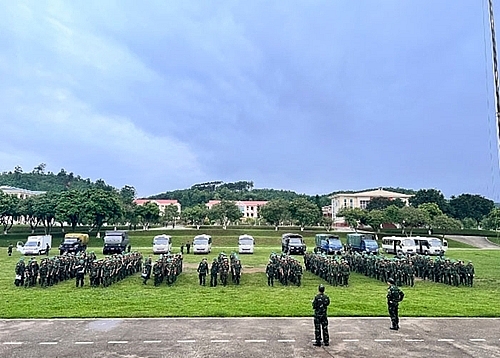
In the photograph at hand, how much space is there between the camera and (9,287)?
1597 cm

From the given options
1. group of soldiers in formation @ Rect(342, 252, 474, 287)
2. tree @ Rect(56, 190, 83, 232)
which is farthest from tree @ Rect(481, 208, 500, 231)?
tree @ Rect(56, 190, 83, 232)

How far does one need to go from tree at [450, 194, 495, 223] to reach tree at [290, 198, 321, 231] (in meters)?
34.0

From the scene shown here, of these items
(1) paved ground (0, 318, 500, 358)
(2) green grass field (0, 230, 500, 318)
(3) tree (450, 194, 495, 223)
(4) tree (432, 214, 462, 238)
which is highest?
(3) tree (450, 194, 495, 223)

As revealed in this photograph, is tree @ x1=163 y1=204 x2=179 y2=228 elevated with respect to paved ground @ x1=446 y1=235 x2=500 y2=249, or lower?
elevated

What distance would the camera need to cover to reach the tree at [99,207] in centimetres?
5041

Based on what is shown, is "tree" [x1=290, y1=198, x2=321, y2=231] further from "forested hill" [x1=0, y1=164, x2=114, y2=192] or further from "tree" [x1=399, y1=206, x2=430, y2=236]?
"forested hill" [x1=0, y1=164, x2=114, y2=192]

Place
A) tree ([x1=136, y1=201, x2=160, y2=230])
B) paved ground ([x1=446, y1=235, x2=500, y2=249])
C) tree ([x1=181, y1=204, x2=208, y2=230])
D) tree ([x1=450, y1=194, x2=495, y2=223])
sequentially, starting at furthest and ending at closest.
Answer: tree ([x1=450, y1=194, x2=495, y2=223]), tree ([x1=181, y1=204, x2=208, y2=230]), tree ([x1=136, y1=201, x2=160, y2=230]), paved ground ([x1=446, y1=235, x2=500, y2=249])

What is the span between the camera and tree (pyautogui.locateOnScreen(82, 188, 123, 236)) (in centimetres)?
5041

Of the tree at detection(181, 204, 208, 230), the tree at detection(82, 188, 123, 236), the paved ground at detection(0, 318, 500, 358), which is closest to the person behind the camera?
the paved ground at detection(0, 318, 500, 358)

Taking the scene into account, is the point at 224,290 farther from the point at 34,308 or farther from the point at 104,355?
the point at 104,355

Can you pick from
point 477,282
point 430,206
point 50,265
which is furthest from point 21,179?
point 477,282

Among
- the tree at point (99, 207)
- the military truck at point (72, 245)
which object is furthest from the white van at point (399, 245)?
the tree at point (99, 207)

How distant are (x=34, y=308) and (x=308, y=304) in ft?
26.3

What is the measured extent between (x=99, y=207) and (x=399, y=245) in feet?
112
